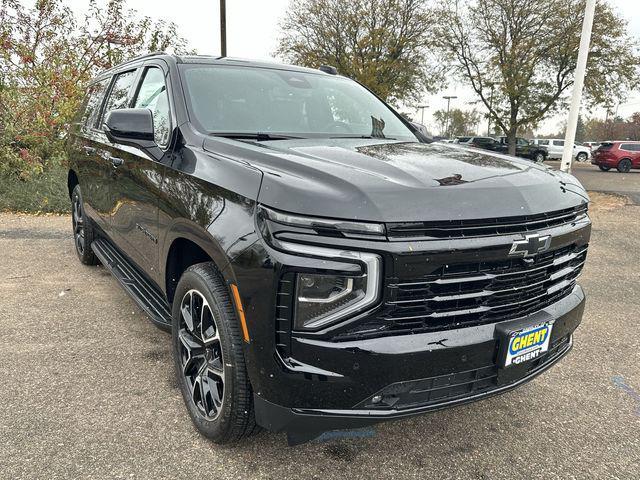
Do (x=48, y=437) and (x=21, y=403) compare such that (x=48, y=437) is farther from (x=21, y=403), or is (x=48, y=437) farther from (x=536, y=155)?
(x=536, y=155)

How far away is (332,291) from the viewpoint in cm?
179

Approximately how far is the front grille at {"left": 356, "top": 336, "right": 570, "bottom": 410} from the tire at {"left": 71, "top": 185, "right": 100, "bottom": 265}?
384 centimetres

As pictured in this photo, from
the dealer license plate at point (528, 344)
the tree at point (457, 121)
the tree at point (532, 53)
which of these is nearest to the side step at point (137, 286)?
the dealer license plate at point (528, 344)

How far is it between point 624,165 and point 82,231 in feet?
92.6

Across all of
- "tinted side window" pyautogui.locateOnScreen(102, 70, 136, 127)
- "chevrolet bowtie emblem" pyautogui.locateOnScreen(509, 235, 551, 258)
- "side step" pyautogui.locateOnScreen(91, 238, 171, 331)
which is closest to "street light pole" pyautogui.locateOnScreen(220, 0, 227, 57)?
"tinted side window" pyautogui.locateOnScreen(102, 70, 136, 127)

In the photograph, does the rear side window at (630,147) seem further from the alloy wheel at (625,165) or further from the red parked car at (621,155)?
the alloy wheel at (625,165)

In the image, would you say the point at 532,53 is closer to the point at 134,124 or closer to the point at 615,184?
the point at 615,184

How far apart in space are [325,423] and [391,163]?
1.12 metres

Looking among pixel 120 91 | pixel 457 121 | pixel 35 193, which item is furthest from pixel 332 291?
pixel 457 121

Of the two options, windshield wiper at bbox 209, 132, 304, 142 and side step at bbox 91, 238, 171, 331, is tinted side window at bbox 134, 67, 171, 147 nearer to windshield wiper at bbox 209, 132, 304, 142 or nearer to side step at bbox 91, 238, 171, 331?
windshield wiper at bbox 209, 132, 304, 142

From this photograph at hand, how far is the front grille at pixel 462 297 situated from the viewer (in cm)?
181

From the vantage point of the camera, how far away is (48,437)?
7.83 feet

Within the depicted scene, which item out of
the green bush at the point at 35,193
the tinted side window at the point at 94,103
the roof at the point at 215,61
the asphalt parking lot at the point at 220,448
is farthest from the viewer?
the green bush at the point at 35,193

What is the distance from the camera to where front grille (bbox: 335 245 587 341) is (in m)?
1.81
